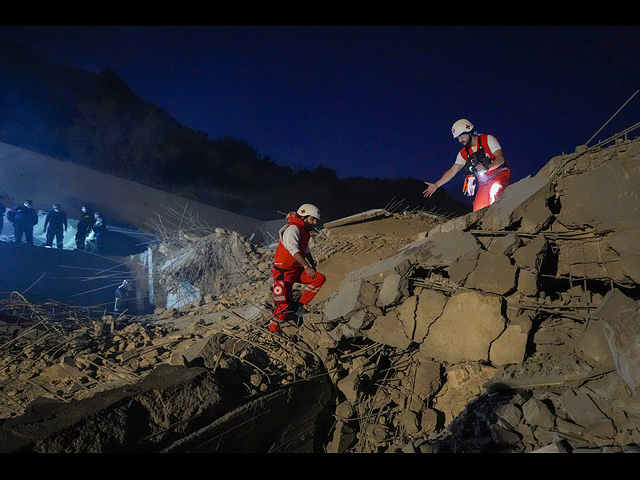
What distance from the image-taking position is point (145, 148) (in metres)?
21.1

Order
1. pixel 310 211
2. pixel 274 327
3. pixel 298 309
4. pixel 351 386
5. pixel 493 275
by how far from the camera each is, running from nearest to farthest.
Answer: pixel 493 275 → pixel 351 386 → pixel 274 327 → pixel 298 309 → pixel 310 211


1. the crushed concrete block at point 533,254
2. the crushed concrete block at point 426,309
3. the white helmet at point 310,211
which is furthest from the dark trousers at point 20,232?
the crushed concrete block at point 533,254

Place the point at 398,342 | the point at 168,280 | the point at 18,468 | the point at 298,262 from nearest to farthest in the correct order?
the point at 18,468 → the point at 398,342 → the point at 298,262 → the point at 168,280

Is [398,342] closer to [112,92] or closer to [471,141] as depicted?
[471,141]

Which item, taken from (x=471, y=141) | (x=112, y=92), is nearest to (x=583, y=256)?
(x=471, y=141)

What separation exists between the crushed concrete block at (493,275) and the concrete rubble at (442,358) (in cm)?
1

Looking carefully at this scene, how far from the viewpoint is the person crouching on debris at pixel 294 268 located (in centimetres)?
512

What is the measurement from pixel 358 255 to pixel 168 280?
5690 mm

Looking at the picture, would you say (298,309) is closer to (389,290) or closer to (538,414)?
(389,290)

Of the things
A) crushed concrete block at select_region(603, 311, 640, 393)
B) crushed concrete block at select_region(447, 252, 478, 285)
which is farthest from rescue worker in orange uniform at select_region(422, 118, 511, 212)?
crushed concrete block at select_region(603, 311, 640, 393)

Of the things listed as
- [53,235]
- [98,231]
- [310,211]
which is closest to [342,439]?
[310,211]

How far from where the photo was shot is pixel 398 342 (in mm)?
3855

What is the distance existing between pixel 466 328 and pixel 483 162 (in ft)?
10.1

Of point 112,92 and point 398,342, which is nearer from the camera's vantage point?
point 398,342
